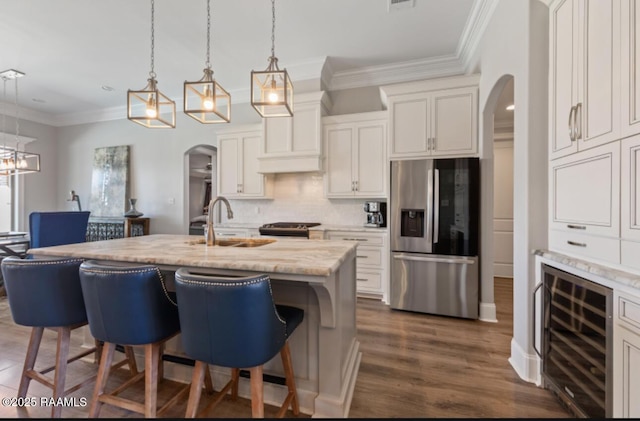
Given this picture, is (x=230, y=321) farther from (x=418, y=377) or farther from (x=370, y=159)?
(x=370, y=159)

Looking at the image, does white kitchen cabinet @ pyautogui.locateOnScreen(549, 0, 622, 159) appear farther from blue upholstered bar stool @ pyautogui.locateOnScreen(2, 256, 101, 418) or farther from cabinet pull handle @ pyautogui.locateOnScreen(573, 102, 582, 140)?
blue upholstered bar stool @ pyautogui.locateOnScreen(2, 256, 101, 418)

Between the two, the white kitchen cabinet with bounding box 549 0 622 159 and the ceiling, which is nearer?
the white kitchen cabinet with bounding box 549 0 622 159

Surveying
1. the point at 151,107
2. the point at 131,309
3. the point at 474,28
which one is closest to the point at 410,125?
the point at 474,28

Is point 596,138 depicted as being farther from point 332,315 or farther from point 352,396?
point 352,396

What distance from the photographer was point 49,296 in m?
1.50

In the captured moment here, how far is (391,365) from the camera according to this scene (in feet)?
6.86

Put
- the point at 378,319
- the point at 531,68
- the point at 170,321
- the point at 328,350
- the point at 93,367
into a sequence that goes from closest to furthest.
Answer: the point at 170,321, the point at 328,350, the point at 531,68, the point at 93,367, the point at 378,319

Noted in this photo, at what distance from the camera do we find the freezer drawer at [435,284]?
9.55 feet

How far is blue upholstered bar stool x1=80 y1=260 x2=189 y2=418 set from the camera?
1.29 metres

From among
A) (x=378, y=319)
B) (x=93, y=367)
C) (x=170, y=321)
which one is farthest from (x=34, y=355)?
(x=378, y=319)

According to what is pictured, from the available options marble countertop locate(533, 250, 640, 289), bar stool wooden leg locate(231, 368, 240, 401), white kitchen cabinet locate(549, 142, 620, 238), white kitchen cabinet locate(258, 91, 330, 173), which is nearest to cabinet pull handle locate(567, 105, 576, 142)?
white kitchen cabinet locate(549, 142, 620, 238)

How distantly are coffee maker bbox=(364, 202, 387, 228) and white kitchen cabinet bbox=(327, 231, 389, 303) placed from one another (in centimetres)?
27

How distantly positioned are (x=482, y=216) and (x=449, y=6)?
2.14 metres

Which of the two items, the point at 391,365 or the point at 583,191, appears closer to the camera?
the point at 583,191
